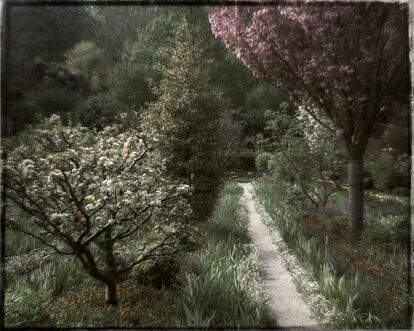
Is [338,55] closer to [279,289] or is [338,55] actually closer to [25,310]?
[279,289]

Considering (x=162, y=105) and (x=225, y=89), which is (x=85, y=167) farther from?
(x=225, y=89)

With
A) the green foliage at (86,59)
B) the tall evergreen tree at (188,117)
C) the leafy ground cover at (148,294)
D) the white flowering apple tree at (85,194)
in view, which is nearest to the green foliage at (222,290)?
the leafy ground cover at (148,294)

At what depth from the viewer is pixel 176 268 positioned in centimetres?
512

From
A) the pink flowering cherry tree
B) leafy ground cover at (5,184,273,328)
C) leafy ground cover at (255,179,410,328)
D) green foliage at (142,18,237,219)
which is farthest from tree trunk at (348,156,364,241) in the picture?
green foliage at (142,18,237,219)

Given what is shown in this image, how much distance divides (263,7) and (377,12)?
6.23ft

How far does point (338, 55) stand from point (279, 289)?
416cm

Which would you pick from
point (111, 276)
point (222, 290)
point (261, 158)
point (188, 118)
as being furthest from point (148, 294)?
point (261, 158)

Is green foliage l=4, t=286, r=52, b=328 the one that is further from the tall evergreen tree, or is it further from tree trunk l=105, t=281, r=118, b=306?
the tall evergreen tree

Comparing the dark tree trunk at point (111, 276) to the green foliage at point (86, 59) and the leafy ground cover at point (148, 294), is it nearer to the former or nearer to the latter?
the leafy ground cover at point (148, 294)

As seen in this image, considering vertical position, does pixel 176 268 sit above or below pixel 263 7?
below

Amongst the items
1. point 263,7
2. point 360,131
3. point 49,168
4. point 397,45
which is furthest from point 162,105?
point 397,45

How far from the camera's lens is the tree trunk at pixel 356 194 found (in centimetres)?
650

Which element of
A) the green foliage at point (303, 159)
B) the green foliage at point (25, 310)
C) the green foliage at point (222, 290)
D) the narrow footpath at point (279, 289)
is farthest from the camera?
the green foliage at point (303, 159)

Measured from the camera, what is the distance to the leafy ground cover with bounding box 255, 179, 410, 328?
399 cm
